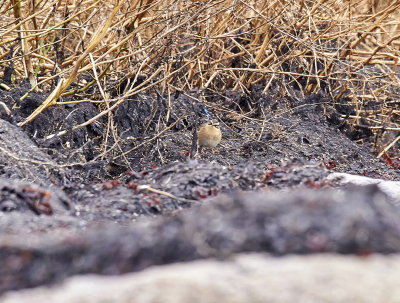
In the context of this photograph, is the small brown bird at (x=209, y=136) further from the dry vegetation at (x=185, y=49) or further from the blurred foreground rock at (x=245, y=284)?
the blurred foreground rock at (x=245, y=284)

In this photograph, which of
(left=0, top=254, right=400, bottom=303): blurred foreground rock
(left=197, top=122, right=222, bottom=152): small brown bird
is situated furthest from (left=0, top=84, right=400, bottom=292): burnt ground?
(left=197, top=122, right=222, bottom=152): small brown bird

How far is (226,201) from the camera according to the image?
164 centimetres

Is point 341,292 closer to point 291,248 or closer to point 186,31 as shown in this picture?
point 291,248

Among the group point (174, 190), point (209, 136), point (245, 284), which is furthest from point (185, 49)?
point (245, 284)

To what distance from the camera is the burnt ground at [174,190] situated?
1408 millimetres

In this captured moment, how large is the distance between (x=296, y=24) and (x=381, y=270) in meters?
3.51

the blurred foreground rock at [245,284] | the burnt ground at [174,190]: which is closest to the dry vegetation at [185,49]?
the burnt ground at [174,190]

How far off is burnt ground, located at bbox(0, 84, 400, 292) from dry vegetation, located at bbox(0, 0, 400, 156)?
189 mm

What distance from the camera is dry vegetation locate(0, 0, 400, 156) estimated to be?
350 centimetres

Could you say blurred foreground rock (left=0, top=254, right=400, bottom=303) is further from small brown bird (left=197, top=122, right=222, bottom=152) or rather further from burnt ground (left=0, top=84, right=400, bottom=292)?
small brown bird (left=197, top=122, right=222, bottom=152)

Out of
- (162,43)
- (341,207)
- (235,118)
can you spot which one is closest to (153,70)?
(162,43)

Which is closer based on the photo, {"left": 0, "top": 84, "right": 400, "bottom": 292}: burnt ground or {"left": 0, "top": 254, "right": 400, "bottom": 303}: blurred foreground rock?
{"left": 0, "top": 254, "right": 400, "bottom": 303}: blurred foreground rock

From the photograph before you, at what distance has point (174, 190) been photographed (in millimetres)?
2666

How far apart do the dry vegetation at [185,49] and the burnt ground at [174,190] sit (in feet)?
0.62
